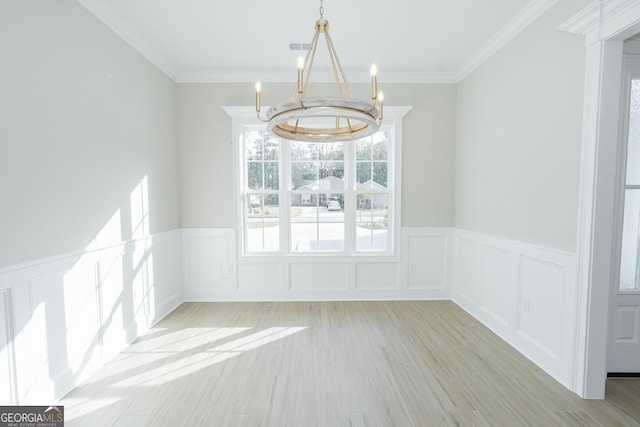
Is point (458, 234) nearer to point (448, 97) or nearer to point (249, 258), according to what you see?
point (448, 97)

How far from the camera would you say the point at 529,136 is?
254 cm

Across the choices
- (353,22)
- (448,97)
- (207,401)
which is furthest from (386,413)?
(448,97)

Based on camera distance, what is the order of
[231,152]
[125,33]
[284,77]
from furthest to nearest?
[231,152], [284,77], [125,33]

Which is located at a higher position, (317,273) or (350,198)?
(350,198)

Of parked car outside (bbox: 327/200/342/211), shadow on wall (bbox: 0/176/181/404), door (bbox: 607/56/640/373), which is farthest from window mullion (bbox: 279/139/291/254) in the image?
door (bbox: 607/56/640/373)

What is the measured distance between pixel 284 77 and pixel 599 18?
2924 millimetres

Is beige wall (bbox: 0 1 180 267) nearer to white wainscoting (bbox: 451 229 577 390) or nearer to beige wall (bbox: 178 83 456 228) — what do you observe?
beige wall (bbox: 178 83 456 228)

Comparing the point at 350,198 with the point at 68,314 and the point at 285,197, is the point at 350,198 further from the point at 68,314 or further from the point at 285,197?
the point at 68,314

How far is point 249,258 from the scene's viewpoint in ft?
12.7

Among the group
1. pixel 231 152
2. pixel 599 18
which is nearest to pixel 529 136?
pixel 599 18

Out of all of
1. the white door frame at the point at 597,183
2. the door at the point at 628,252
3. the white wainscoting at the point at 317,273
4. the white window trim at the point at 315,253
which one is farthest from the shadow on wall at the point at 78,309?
the door at the point at 628,252

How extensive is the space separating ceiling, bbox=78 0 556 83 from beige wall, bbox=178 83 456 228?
19 centimetres

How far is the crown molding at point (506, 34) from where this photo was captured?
239 centimetres

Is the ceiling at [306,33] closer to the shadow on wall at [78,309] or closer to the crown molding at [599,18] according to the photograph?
the crown molding at [599,18]
